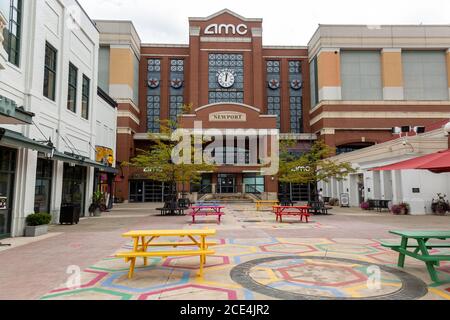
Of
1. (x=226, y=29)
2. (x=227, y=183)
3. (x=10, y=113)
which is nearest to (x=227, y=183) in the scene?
(x=227, y=183)

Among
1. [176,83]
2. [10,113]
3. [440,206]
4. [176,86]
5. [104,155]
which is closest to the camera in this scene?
[10,113]

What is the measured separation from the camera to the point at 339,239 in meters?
10.4

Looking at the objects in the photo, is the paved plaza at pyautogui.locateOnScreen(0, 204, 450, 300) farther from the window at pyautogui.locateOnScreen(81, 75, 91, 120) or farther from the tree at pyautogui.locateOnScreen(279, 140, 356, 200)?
the tree at pyautogui.locateOnScreen(279, 140, 356, 200)

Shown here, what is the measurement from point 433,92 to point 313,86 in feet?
52.2

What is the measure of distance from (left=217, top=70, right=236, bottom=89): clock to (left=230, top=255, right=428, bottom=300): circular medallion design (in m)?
42.6

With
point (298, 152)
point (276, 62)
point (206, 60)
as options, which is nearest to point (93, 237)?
point (298, 152)

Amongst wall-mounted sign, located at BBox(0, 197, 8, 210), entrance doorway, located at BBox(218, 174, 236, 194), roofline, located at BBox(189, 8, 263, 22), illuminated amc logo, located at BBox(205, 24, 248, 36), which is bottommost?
wall-mounted sign, located at BBox(0, 197, 8, 210)

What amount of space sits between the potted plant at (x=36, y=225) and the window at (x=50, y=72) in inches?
227

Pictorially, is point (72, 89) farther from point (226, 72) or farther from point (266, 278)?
point (226, 72)

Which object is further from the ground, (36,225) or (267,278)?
(36,225)

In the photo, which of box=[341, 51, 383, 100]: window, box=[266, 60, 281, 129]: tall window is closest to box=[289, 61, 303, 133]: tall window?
box=[266, 60, 281, 129]: tall window

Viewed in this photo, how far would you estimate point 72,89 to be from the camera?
17.4 m

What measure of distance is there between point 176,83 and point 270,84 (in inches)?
573

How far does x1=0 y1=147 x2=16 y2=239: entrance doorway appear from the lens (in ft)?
35.4
